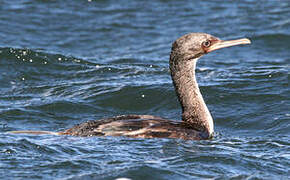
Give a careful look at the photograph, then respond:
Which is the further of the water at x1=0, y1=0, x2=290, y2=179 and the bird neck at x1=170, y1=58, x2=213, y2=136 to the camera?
the bird neck at x1=170, y1=58, x2=213, y2=136

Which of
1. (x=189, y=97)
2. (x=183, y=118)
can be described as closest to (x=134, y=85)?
(x=189, y=97)

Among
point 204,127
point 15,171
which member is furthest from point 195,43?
point 15,171

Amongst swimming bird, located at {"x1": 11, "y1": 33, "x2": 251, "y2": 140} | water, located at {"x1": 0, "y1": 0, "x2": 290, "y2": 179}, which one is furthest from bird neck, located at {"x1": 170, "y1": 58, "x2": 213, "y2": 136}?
water, located at {"x1": 0, "y1": 0, "x2": 290, "y2": 179}

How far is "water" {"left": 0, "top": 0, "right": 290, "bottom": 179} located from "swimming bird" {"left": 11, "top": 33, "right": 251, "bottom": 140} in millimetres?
157

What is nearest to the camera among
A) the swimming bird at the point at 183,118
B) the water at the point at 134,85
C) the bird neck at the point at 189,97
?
the water at the point at 134,85

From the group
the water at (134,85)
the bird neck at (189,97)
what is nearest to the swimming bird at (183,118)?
the bird neck at (189,97)

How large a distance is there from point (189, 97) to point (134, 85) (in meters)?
3.14

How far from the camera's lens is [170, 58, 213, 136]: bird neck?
9930 millimetres

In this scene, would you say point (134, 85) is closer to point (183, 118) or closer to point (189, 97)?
point (189, 97)

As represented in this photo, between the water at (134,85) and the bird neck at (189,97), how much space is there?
1.14 ft

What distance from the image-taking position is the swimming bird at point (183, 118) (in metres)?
8.99

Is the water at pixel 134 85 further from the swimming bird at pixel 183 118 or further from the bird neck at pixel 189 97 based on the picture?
the bird neck at pixel 189 97

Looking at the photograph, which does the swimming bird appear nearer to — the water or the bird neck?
the bird neck

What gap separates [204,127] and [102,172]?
8.31 feet
